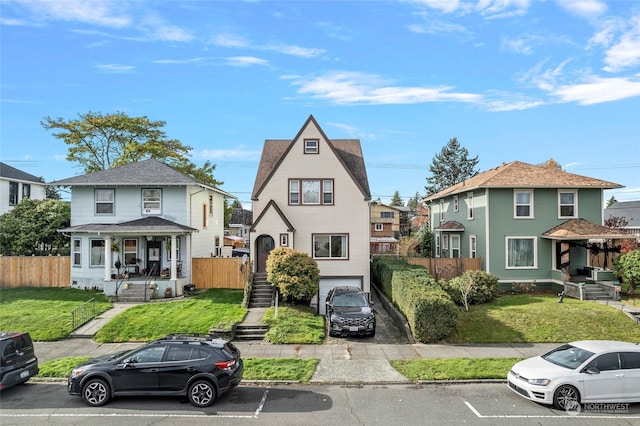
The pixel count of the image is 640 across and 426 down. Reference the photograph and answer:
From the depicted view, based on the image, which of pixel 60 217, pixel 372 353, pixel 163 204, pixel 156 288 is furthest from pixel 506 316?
pixel 60 217

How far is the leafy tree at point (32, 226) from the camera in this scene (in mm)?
27000

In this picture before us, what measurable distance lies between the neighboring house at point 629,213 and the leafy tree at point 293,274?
47.9 meters

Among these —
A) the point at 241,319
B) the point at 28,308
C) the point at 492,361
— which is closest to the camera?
the point at 492,361

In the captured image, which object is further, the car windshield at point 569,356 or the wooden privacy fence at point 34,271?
the wooden privacy fence at point 34,271

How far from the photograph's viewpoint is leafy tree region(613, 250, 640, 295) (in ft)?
69.4

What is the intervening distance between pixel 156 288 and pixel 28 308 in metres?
5.88

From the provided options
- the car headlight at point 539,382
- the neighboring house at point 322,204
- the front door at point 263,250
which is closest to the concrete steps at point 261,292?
the front door at point 263,250

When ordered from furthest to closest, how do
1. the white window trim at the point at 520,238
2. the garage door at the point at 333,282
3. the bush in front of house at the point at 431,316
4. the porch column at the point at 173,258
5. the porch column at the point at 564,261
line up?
the garage door at the point at 333,282, the white window trim at the point at 520,238, the porch column at the point at 564,261, the porch column at the point at 173,258, the bush in front of house at the point at 431,316

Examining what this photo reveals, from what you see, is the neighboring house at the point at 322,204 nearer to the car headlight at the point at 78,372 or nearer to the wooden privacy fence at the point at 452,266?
the wooden privacy fence at the point at 452,266

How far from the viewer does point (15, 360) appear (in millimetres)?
11297

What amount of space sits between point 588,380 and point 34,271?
2807cm

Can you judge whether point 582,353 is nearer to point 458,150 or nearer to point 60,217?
point 60,217

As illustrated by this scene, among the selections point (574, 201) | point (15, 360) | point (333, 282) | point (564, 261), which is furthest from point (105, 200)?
point (574, 201)

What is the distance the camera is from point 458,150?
2655 inches
